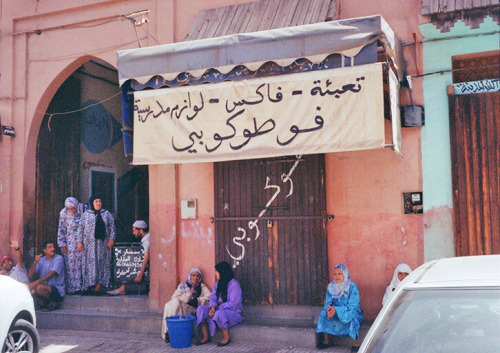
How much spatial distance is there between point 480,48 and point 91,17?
20.1ft

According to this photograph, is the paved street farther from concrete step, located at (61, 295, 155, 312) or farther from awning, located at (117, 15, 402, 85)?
awning, located at (117, 15, 402, 85)

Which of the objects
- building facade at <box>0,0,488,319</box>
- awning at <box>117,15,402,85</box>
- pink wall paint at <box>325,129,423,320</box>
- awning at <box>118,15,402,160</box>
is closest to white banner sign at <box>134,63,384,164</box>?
awning at <box>118,15,402,160</box>

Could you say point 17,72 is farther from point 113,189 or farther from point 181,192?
point 181,192

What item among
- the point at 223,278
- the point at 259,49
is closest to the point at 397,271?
the point at 223,278

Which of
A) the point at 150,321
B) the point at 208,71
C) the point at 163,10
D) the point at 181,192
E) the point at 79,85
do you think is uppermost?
the point at 163,10

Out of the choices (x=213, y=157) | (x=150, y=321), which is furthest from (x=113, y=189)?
(x=213, y=157)

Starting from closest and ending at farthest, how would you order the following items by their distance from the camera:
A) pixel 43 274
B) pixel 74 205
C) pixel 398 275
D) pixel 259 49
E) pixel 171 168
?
pixel 259 49 < pixel 398 275 < pixel 171 168 < pixel 43 274 < pixel 74 205

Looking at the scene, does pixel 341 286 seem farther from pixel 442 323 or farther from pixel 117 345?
pixel 442 323

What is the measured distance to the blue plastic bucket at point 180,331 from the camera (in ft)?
23.2

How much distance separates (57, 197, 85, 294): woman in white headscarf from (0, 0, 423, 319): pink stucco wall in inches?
22.7

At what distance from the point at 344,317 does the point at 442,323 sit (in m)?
3.81

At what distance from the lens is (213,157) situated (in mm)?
6828

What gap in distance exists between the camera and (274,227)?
7.65 meters

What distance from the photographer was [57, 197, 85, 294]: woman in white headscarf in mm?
9250
